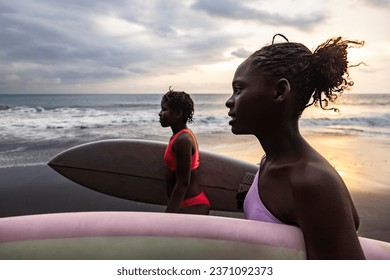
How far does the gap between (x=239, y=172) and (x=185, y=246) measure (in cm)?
260

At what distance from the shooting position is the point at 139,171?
3885mm

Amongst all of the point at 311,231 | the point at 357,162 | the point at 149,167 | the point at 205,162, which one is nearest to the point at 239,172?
the point at 205,162

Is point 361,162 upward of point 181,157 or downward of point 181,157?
downward

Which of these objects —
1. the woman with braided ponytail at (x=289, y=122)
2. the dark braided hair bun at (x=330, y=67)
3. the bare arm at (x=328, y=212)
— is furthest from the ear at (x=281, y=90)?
the bare arm at (x=328, y=212)

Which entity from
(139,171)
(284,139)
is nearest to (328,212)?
(284,139)

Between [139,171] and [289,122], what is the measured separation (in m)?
2.90

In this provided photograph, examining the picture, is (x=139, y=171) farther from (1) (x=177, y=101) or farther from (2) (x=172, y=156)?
(1) (x=177, y=101)

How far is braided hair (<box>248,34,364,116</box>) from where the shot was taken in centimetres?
114

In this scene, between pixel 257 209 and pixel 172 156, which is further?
pixel 172 156

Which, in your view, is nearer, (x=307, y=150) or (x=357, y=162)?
(x=307, y=150)

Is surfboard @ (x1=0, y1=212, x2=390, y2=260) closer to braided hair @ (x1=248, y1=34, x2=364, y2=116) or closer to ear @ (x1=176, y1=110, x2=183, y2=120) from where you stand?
braided hair @ (x1=248, y1=34, x2=364, y2=116)

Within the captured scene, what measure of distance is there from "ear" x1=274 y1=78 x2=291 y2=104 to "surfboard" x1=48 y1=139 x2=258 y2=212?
247 centimetres

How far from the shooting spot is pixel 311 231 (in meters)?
1.01

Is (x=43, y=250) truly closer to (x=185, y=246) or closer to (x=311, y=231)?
(x=185, y=246)
